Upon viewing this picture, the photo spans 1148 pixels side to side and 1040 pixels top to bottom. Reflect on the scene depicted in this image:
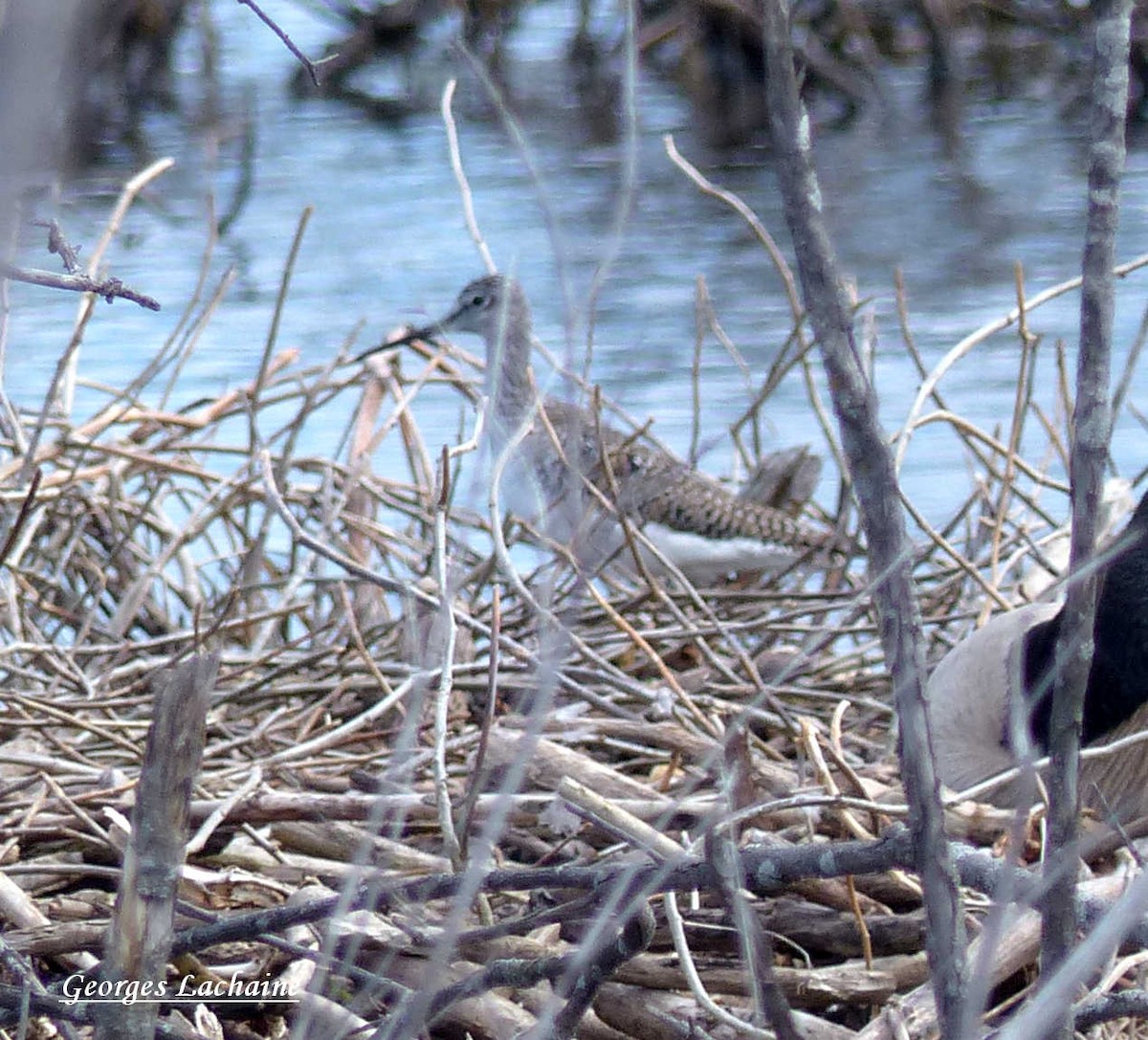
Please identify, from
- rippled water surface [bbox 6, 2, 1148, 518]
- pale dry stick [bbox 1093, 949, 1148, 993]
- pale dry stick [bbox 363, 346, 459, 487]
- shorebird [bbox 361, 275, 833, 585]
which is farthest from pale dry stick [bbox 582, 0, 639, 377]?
shorebird [bbox 361, 275, 833, 585]

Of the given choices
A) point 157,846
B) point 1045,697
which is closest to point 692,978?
point 157,846

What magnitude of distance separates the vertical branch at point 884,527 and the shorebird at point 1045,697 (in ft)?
3.52

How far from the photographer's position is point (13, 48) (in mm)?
621

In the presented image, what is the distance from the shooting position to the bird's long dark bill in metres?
3.22

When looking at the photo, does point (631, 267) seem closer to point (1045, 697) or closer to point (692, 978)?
point (1045, 697)

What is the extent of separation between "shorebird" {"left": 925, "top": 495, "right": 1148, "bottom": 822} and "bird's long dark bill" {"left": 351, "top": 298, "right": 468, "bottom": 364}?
1.18 metres

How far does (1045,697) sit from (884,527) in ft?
4.07

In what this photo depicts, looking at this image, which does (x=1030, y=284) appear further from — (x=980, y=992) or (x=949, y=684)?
(x=980, y=992)

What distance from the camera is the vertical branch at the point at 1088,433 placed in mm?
1160

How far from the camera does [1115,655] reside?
2307 millimetres

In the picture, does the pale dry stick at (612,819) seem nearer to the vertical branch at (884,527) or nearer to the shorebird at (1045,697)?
the vertical branch at (884,527)

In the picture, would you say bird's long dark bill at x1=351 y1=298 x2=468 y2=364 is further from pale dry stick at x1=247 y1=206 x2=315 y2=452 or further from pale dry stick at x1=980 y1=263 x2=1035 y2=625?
pale dry stick at x1=980 y1=263 x2=1035 y2=625

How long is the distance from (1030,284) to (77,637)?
3656 mm

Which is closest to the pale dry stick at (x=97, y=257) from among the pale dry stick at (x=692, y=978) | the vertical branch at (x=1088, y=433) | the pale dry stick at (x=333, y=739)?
the pale dry stick at (x=333, y=739)
